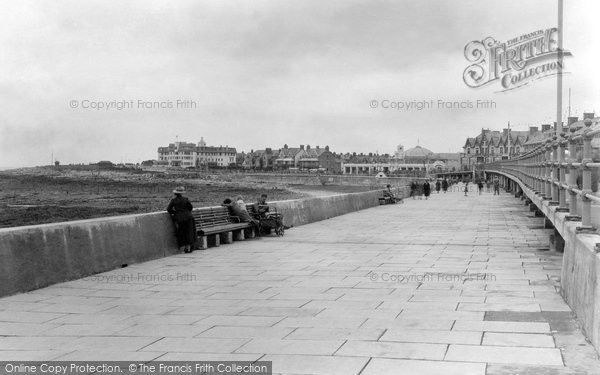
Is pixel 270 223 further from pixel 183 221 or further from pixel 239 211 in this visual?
pixel 183 221

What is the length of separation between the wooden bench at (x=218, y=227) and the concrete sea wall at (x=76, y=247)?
93cm

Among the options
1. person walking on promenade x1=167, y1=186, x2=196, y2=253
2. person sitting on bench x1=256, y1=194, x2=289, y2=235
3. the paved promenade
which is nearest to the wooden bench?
person sitting on bench x1=256, y1=194, x2=289, y2=235

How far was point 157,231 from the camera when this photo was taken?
1193 centimetres

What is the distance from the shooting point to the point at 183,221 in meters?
12.4

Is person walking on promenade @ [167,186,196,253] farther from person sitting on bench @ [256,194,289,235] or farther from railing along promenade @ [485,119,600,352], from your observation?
railing along promenade @ [485,119,600,352]

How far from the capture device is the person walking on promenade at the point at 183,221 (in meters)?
12.2

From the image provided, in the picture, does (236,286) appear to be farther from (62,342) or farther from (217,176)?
(217,176)

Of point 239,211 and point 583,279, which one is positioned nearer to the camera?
point 583,279

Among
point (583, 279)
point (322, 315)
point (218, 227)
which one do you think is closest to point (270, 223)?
point (218, 227)

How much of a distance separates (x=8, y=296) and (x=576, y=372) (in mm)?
6337

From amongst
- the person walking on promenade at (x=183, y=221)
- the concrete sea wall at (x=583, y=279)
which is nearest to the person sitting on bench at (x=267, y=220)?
the person walking on promenade at (x=183, y=221)

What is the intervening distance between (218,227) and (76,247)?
457 cm

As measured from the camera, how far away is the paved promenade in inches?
207

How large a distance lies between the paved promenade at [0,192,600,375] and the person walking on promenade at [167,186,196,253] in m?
0.49
